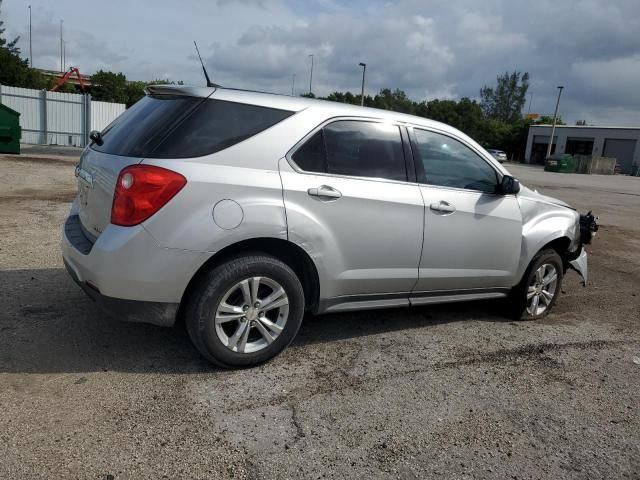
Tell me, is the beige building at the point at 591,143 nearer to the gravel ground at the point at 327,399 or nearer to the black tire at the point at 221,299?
the gravel ground at the point at 327,399

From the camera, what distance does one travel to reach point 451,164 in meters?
4.38

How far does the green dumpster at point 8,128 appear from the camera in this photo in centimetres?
1768

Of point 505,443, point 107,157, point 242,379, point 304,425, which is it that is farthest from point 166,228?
point 505,443

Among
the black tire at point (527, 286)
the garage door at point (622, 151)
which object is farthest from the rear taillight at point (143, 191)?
the garage door at point (622, 151)

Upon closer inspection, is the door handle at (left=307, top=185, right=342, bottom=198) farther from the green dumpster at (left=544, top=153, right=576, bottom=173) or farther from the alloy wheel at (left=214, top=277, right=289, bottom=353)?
the green dumpster at (left=544, top=153, right=576, bottom=173)

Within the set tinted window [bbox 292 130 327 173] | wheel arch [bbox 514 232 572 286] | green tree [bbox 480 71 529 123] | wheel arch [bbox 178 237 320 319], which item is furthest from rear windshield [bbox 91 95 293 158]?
green tree [bbox 480 71 529 123]

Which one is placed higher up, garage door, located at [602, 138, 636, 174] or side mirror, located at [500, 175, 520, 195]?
garage door, located at [602, 138, 636, 174]

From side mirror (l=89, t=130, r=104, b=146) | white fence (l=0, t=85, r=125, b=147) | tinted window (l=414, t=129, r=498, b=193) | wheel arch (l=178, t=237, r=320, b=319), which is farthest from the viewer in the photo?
white fence (l=0, t=85, r=125, b=147)

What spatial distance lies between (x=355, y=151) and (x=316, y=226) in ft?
2.19

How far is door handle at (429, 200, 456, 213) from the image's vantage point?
162 inches

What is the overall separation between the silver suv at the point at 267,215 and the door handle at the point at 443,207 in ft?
0.05

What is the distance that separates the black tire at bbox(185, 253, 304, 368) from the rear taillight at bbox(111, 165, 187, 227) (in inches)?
20.8

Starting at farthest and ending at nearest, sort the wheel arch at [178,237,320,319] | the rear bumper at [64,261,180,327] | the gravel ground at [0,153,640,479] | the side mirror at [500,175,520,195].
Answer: the side mirror at [500,175,520,195]
the wheel arch at [178,237,320,319]
the rear bumper at [64,261,180,327]
the gravel ground at [0,153,640,479]

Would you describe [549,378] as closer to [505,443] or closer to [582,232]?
[505,443]
